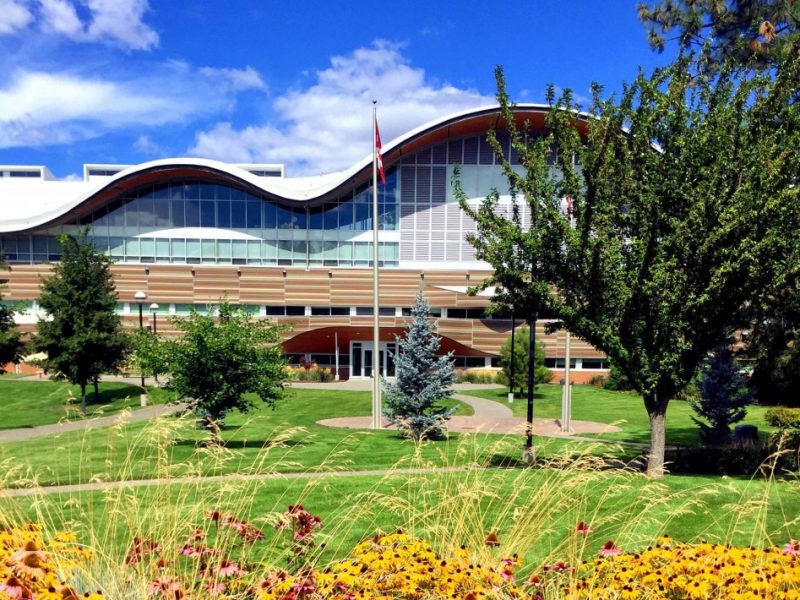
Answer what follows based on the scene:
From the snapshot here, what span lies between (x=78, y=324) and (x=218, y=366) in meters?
14.5

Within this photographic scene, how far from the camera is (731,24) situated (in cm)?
1600

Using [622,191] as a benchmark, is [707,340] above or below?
below

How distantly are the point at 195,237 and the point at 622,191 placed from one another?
132ft

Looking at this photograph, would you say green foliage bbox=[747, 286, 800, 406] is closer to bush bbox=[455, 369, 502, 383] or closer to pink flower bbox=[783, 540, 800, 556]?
pink flower bbox=[783, 540, 800, 556]

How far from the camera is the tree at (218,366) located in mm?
15312

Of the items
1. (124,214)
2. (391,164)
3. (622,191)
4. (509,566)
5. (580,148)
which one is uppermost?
(391,164)

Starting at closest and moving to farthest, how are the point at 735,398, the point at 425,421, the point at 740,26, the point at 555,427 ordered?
the point at 740,26 → the point at 425,421 → the point at 735,398 → the point at 555,427

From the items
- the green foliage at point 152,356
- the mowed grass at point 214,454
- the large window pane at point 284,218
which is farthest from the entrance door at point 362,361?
the green foliage at point 152,356

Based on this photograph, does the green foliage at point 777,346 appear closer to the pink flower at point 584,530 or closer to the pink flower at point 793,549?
the pink flower at point 793,549

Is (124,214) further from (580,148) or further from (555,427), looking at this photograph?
(580,148)

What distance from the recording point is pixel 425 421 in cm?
1917

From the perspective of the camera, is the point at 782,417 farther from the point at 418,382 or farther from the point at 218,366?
the point at 218,366

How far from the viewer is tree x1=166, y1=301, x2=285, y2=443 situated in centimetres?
1531

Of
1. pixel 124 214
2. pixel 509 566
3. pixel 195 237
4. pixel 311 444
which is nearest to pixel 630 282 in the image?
pixel 509 566
